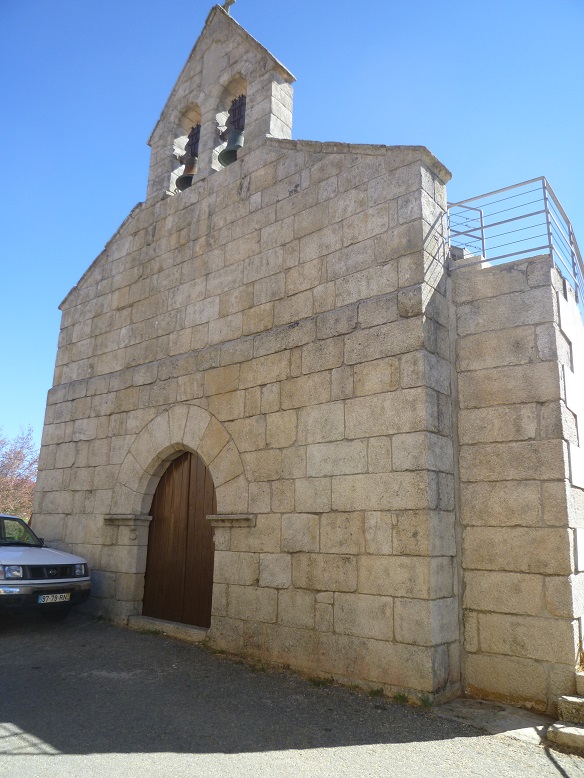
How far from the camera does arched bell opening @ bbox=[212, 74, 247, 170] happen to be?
723 cm

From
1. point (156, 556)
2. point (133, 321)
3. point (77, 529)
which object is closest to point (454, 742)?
point (156, 556)

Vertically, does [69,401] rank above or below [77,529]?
above

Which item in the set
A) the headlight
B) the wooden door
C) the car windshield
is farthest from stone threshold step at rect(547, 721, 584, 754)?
the car windshield

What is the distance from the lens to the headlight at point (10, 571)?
6.14m

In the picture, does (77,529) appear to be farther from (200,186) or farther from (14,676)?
(200,186)

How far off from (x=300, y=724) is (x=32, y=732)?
1.66 m

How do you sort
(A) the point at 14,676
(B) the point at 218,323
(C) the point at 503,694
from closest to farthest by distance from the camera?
(C) the point at 503,694
(A) the point at 14,676
(B) the point at 218,323

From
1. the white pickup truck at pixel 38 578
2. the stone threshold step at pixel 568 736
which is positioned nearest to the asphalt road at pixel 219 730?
the stone threshold step at pixel 568 736

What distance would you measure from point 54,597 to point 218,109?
632 centimetres

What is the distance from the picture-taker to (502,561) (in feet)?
14.5

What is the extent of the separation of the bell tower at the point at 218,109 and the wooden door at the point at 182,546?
150 inches

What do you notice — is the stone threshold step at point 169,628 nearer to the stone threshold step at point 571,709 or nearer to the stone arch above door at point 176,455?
the stone arch above door at point 176,455

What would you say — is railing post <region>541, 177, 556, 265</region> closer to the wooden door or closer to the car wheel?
the wooden door


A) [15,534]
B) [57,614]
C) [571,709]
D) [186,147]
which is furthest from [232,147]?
[571,709]
